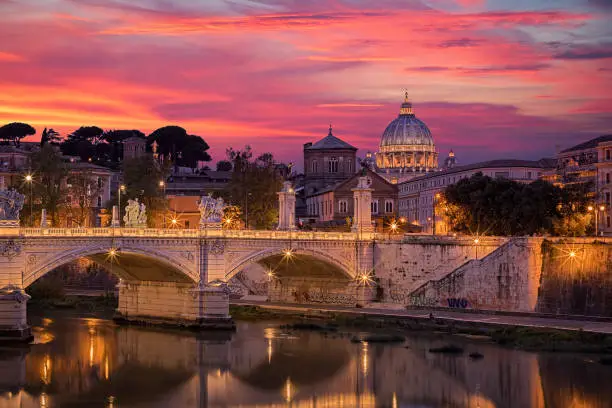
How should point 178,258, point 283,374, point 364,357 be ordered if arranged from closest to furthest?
point 283,374, point 364,357, point 178,258

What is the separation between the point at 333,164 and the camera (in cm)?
14125

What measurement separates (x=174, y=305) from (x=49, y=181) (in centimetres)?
2710

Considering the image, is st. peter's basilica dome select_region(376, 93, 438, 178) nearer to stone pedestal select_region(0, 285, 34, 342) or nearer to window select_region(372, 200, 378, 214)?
window select_region(372, 200, 378, 214)

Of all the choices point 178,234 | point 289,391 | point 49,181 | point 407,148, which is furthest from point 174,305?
point 407,148

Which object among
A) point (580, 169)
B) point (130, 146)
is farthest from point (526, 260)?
point (130, 146)

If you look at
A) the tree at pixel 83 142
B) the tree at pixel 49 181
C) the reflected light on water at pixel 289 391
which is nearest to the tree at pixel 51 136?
the tree at pixel 83 142

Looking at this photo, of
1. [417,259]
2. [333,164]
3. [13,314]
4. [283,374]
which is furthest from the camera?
[333,164]

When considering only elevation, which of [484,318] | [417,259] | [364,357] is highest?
[417,259]

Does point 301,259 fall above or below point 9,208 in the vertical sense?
below

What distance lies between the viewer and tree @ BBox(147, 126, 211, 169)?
164750 millimetres

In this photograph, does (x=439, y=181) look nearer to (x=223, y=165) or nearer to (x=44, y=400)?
(x=223, y=165)

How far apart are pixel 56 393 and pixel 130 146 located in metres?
96.6

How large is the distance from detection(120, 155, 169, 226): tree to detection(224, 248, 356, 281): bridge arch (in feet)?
76.9

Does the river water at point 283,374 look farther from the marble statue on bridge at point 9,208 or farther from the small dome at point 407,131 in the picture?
the small dome at point 407,131
